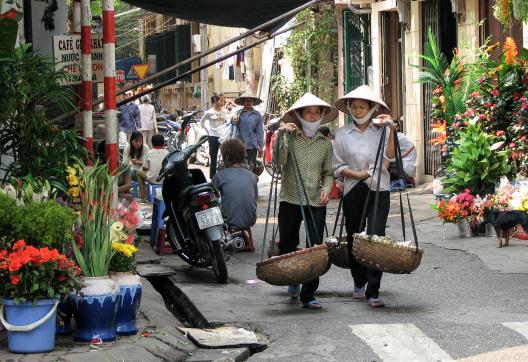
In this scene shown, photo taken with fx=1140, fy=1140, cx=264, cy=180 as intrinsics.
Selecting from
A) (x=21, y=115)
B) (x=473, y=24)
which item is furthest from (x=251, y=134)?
(x=21, y=115)

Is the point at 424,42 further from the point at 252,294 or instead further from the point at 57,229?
the point at 57,229

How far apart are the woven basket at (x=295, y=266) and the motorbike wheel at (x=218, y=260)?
1951 millimetres

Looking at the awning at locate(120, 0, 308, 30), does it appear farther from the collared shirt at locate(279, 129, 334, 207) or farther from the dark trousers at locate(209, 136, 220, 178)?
the dark trousers at locate(209, 136, 220, 178)

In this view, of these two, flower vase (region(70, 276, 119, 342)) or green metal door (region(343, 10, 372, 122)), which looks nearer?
flower vase (region(70, 276, 119, 342))

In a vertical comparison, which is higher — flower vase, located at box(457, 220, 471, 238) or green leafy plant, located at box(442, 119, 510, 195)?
green leafy plant, located at box(442, 119, 510, 195)

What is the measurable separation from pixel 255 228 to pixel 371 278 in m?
6.32

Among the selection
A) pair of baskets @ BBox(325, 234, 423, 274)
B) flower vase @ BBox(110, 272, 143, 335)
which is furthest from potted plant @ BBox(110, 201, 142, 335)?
pair of baskets @ BBox(325, 234, 423, 274)

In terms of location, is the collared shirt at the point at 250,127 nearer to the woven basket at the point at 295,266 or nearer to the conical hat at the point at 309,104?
the conical hat at the point at 309,104

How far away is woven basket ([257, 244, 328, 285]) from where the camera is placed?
8.94 metres

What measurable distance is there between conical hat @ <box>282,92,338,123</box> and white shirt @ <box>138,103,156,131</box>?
1692 centimetres

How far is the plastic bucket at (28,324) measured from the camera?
23.7 feet

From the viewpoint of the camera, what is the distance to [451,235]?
14281 millimetres

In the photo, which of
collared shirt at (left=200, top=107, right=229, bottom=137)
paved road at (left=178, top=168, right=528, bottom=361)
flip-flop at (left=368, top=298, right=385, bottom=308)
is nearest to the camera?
paved road at (left=178, top=168, right=528, bottom=361)

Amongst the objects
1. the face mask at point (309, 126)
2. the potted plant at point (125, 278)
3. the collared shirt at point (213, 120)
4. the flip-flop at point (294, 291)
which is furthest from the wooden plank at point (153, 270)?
the collared shirt at point (213, 120)
